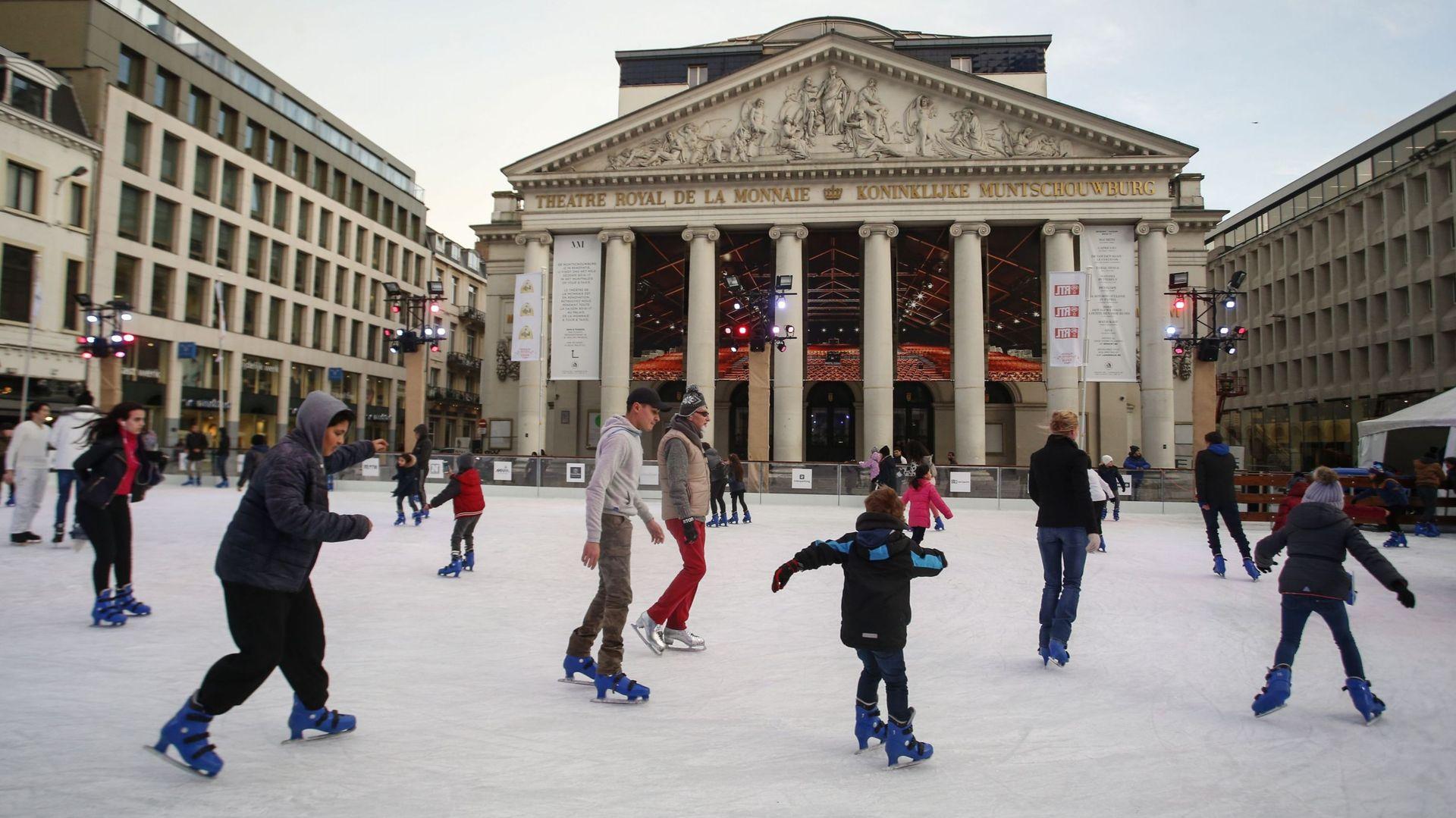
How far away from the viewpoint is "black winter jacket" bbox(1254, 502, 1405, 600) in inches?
210

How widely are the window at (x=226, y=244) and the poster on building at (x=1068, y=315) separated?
3859 cm

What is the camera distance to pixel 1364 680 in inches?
209

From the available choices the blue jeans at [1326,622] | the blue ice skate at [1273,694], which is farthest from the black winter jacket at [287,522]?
the blue jeans at [1326,622]

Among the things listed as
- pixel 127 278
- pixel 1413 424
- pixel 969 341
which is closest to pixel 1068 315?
pixel 969 341

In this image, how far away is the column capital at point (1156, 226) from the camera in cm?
3381

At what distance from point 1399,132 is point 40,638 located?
6058cm

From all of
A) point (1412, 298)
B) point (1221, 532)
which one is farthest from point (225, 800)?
point (1412, 298)

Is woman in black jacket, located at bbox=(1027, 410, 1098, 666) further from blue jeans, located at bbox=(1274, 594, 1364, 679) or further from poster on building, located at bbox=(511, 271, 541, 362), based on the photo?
poster on building, located at bbox=(511, 271, 541, 362)

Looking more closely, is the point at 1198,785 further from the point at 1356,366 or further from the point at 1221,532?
the point at 1356,366

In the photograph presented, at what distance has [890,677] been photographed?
4.42 m

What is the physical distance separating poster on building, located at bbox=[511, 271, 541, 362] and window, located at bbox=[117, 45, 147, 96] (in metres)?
20.7

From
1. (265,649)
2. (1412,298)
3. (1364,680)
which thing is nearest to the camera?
(265,649)

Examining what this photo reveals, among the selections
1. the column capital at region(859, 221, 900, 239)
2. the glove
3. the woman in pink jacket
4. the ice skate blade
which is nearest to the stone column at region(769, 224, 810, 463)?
the column capital at region(859, 221, 900, 239)

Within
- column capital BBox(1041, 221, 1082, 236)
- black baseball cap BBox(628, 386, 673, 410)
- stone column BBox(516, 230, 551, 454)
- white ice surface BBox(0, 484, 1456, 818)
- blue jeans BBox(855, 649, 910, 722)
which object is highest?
column capital BBox(1041, 221, 1082, 236)
